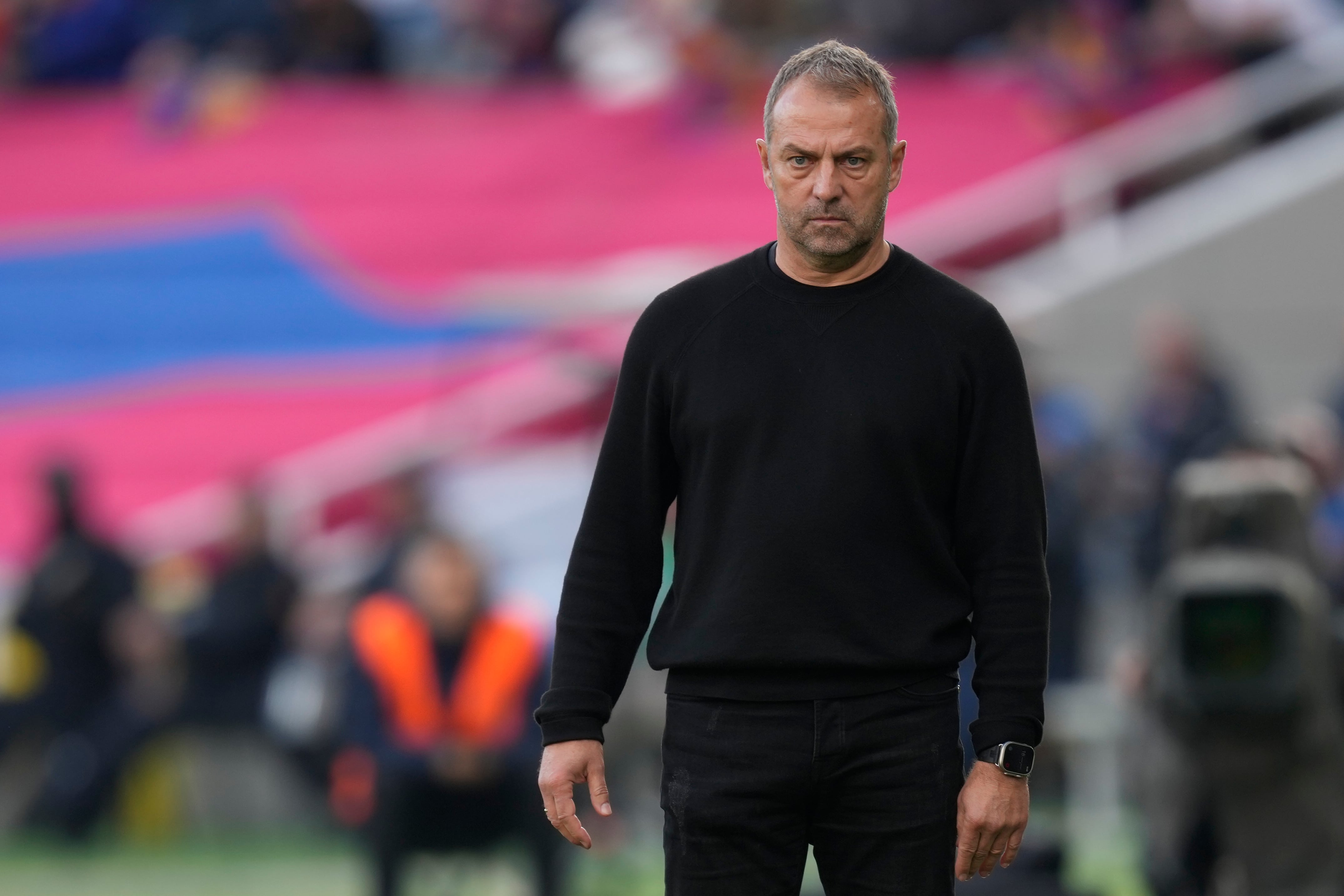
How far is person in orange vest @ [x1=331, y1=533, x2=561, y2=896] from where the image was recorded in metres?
7.16

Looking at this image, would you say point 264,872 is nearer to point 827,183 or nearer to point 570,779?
point 570,779

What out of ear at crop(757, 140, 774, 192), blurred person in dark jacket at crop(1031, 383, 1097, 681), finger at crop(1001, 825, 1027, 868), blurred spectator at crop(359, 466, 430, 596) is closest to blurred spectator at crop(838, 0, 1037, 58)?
blurred person in dark jacket at crop(1031, 383, 1097, 681)

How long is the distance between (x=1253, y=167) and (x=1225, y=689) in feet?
22.8

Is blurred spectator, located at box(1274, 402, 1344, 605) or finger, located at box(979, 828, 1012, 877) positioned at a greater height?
blurred spectator, located at box(1274, 402, 1344, 605)

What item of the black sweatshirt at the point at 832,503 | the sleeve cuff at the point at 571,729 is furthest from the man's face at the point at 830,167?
the sleeve cuff at the point at 571,729

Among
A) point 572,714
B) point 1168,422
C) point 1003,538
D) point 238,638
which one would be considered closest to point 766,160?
point 1003,538

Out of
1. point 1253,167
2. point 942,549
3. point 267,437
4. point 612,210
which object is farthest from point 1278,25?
point 942,549

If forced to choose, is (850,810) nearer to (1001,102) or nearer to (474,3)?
(1001,102)

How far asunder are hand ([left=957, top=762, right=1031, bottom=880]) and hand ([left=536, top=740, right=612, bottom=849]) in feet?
1.85

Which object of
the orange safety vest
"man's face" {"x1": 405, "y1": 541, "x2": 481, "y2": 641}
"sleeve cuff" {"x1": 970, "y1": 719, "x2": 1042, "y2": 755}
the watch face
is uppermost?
"man's face" {"x1": 405, "y1": 541, "x2": 481, "y2": 641}

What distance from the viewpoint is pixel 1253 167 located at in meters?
11.9

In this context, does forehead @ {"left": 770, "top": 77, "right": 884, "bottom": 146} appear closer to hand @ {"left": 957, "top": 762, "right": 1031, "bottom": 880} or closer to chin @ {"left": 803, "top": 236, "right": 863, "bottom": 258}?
chin @ {"left": 803, "top": 236, "right": 863, "bottom": 258}

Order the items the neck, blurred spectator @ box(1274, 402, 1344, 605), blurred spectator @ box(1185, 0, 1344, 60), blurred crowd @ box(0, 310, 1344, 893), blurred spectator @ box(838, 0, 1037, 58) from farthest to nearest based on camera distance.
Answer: blurred spectator @ box(838, 0, 1037, 58), blurred spectator @ box(1185, 0, 1344, 60), blurred crowd @ box(0, 310, 1344, 893), blurred spectator @ box(1274, 402, 1344, 605), the neck

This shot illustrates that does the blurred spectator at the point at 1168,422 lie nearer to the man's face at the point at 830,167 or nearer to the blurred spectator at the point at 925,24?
the blurred spectator at the point at 925,24
